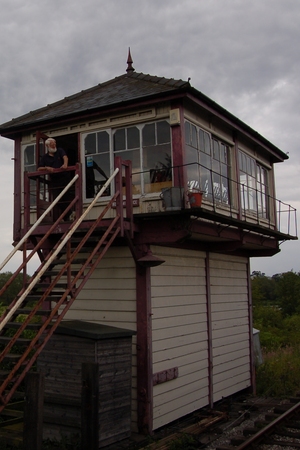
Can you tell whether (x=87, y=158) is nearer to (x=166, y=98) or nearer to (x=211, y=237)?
(x=166, y=98)

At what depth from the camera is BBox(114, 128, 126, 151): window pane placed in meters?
9.81

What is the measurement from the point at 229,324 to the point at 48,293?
268 inches

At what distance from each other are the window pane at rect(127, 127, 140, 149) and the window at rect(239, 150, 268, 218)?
298 cm

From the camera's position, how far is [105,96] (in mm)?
10578

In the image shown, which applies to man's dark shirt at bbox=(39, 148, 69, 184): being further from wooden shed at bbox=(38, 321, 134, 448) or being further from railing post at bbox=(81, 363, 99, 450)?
railing post at bbox=(81, 363, 99, 450)

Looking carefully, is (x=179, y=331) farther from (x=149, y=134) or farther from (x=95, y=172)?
(x=149, y=134)

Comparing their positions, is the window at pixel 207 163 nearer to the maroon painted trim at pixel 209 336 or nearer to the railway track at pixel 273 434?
the maroon painted trim at pixel 209 336

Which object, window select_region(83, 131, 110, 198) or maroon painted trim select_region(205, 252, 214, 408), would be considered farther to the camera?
maroon painted trim select_region(205, 252, 214, 408)

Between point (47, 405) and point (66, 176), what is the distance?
3984mm

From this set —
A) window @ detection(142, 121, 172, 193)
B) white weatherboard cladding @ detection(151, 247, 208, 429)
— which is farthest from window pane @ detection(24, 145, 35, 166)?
white weatherboard cladding @ detection(151, 247, 208, 429)

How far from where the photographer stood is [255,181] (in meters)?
13.1

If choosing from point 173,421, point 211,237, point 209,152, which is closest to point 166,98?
point 209,152

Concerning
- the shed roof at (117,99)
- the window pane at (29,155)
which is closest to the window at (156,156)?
the shed roof at (117,99)

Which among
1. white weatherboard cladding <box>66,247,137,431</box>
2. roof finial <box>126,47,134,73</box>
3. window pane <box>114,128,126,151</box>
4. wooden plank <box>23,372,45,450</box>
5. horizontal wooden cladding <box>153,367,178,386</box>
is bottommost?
horizontal wooden cladding <box>153,367,178,386</box>
